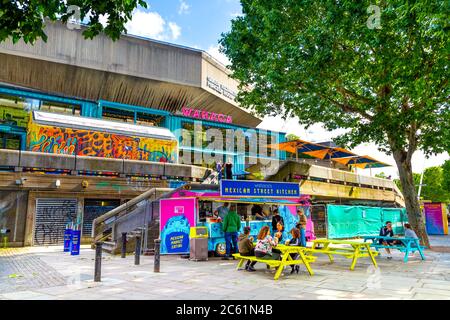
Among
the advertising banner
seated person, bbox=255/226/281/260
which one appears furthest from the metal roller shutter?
seated person, bbox=255/226/281/260

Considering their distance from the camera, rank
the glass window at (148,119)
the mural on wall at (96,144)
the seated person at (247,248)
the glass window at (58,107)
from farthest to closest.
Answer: the glass window at (148,119)
the glass window at (58,107)
the mural on wall at (96,144)
the seated person at (247,248)

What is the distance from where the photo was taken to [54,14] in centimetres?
668

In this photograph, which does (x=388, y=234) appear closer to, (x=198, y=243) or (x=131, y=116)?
(x=198, y=243)

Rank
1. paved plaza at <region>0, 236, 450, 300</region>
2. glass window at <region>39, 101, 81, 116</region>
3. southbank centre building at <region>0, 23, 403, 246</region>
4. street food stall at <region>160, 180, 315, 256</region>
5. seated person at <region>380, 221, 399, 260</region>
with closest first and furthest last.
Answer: paved plaza at <region>0, 236, 450, 300</region>
street food stall at <region>160, 180, 315, 256</region>
seated person at <region>380, 221, 399, 260</region>
southbank centre building at <region>0, 23, 403, 246</region>
glass window at <region>39, 101, 81, 116</region>

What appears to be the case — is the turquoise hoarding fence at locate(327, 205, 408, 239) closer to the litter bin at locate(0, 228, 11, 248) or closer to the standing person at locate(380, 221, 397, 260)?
the standing person at locate(380, 221, 397, 260)

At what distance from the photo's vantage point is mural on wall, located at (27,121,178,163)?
715 inches

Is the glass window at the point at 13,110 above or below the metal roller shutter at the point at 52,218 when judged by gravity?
above

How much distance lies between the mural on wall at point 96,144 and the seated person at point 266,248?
45.2 ft

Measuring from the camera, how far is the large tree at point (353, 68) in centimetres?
1087

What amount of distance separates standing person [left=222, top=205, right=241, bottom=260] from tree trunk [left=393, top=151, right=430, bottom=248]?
27.5ft

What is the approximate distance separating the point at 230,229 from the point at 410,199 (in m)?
8.88

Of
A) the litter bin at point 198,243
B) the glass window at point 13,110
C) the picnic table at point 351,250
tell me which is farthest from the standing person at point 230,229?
the glass window at point 13,110

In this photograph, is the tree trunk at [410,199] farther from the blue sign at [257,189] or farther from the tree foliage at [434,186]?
the tree foliage at [434,186]
